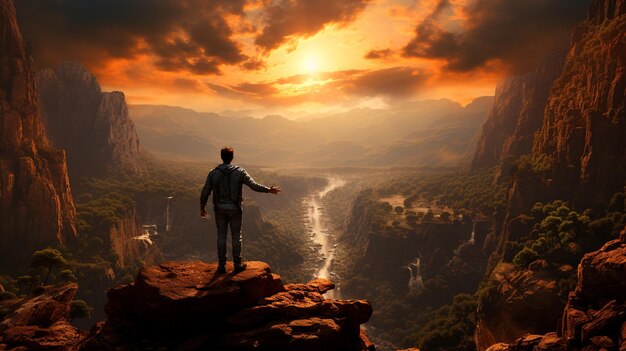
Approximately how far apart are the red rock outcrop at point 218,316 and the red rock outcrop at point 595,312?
13663 millimetres

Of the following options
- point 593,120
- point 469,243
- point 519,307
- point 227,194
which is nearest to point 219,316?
point 227,194

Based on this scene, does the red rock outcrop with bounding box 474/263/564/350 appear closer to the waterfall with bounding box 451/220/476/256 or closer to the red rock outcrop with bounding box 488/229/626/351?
the red rock outcrop with bounding box 488/229/626/351

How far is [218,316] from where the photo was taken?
563 inches

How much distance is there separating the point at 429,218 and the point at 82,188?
158 meters

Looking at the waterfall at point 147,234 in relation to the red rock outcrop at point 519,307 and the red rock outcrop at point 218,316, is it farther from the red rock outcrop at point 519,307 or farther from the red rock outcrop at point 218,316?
the red rock outcrop at point 218,316

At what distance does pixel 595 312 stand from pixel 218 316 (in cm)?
2330

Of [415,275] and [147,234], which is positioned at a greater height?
[147,234]

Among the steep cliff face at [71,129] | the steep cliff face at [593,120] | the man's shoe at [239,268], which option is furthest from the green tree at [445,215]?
the steep cliff face at [71,129]

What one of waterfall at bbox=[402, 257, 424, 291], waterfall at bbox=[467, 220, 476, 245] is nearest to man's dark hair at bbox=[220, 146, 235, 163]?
waterfall at bbox=[402, 257, 424, 291]

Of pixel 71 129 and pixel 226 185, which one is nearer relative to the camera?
pixel 226 185

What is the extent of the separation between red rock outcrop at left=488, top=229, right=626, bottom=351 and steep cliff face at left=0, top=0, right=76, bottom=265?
117 m

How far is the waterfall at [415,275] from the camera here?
145 metres

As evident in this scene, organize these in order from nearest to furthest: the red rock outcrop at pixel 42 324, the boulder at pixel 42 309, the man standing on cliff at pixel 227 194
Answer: the man standing on cliff at pixel 227 194, the red rock outcrop at pixel 42 324, the boulder at pixel 42 309

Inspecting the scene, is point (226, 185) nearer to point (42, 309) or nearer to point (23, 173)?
point (42, 309)
